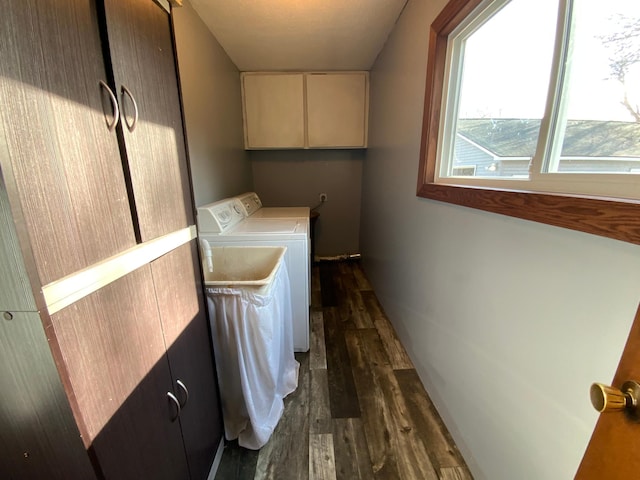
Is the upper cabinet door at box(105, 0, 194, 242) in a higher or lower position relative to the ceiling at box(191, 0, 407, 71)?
lower

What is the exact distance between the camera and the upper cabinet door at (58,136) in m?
0.39

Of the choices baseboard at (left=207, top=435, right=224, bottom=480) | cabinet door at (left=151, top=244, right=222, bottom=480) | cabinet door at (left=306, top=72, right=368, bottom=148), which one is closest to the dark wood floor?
baseboard at (left=207, top=435, right=224, bottom=480)

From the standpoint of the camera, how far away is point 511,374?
0.88m

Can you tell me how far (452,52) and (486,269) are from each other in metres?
1.08

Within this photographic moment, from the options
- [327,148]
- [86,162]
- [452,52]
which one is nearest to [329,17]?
[452,52]

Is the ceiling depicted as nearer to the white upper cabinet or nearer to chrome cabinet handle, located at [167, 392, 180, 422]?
the white upper cabinet

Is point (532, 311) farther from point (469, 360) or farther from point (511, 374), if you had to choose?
point (469, 360)

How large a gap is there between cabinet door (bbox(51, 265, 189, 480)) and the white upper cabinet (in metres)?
2.66

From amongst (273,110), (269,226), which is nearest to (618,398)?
(269,226)

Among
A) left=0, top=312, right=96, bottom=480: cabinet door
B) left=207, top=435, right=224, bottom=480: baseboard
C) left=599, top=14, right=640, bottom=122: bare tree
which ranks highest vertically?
left=599, top=14, right=640, bottom=122: bare tree

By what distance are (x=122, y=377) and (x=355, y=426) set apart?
116 centimetres

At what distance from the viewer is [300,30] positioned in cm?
200

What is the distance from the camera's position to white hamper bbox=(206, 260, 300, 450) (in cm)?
110

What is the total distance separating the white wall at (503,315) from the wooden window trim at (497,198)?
4 cm
